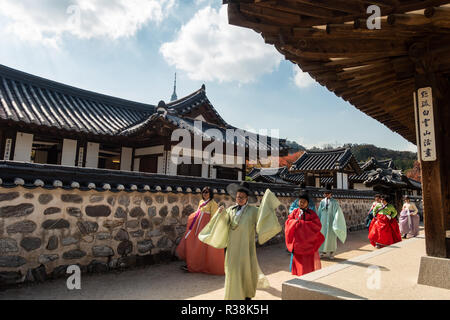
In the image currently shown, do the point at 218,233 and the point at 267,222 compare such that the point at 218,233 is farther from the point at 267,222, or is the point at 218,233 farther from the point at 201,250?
the point at 201,250

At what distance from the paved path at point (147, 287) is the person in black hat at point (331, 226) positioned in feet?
6.80

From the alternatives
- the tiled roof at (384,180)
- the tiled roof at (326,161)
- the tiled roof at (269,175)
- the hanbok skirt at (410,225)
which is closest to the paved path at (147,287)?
the hanbok skirt at (410,225)

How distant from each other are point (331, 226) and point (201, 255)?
419cm

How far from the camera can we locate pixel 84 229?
5.21m

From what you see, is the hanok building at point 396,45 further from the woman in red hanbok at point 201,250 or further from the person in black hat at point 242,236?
the woman in red hanbok at point 201,250

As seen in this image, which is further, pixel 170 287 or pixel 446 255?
pixel 170 287

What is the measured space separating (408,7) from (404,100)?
2442mm

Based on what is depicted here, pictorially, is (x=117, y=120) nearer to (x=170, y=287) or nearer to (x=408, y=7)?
(x=170, y=287)

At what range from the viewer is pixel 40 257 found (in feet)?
15.3

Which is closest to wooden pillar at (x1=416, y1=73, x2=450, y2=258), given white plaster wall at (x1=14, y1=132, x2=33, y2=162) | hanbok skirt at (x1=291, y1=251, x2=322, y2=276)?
hanbok skirt at (x1=291, y1=251, x2=322, y2=276)

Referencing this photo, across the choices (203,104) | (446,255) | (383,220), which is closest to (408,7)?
(446,255)

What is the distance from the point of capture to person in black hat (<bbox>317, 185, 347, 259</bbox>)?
7.31m

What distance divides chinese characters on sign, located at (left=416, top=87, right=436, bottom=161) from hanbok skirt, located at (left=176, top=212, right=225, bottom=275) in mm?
3916
